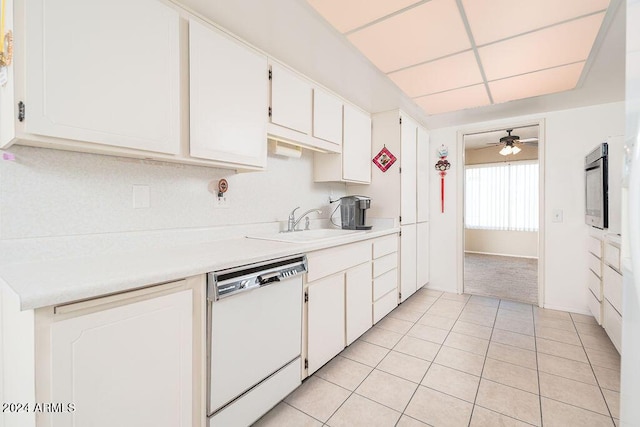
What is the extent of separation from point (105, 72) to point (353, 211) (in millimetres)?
2145

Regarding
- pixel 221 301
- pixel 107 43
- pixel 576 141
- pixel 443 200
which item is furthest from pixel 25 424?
pixel 576 141

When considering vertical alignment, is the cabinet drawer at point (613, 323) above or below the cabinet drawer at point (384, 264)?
below

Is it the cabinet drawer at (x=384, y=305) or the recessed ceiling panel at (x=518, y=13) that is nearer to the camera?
the recessed ceiling panel at (x=518, y=13)

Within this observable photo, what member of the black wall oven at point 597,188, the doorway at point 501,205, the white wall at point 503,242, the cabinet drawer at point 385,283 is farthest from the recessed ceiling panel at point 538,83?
the white wall at point 503,242

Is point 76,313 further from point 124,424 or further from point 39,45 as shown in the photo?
point 39,45

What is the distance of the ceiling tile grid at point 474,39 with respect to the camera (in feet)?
4.81

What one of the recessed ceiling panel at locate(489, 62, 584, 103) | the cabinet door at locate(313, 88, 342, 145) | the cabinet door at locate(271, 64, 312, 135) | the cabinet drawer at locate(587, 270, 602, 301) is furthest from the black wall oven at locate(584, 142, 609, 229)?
the cabinet door at locate(271, 64, 312, 135)

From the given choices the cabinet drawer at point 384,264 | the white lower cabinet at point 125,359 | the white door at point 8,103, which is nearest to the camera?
the white lower cabinet at point 125,359

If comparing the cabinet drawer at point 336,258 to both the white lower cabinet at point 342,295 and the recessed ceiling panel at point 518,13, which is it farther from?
the recessed ceiling panel at point 518,13

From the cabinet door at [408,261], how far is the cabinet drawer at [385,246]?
19cm

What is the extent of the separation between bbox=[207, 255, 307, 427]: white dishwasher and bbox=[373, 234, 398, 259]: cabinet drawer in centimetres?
110

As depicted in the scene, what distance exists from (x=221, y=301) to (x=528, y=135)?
5.95 metres

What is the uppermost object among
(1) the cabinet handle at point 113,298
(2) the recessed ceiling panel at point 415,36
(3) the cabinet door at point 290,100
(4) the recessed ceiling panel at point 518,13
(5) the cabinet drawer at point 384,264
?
(2) the recessed ceiling panel at point 415,36

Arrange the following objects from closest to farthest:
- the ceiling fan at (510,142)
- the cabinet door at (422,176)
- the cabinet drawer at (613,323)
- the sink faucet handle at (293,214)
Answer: the cabinet drawer at (613,323), the sink faucet handle at (293,214), the cabinet door at (422,176), the ceiling fan at (510,142)
